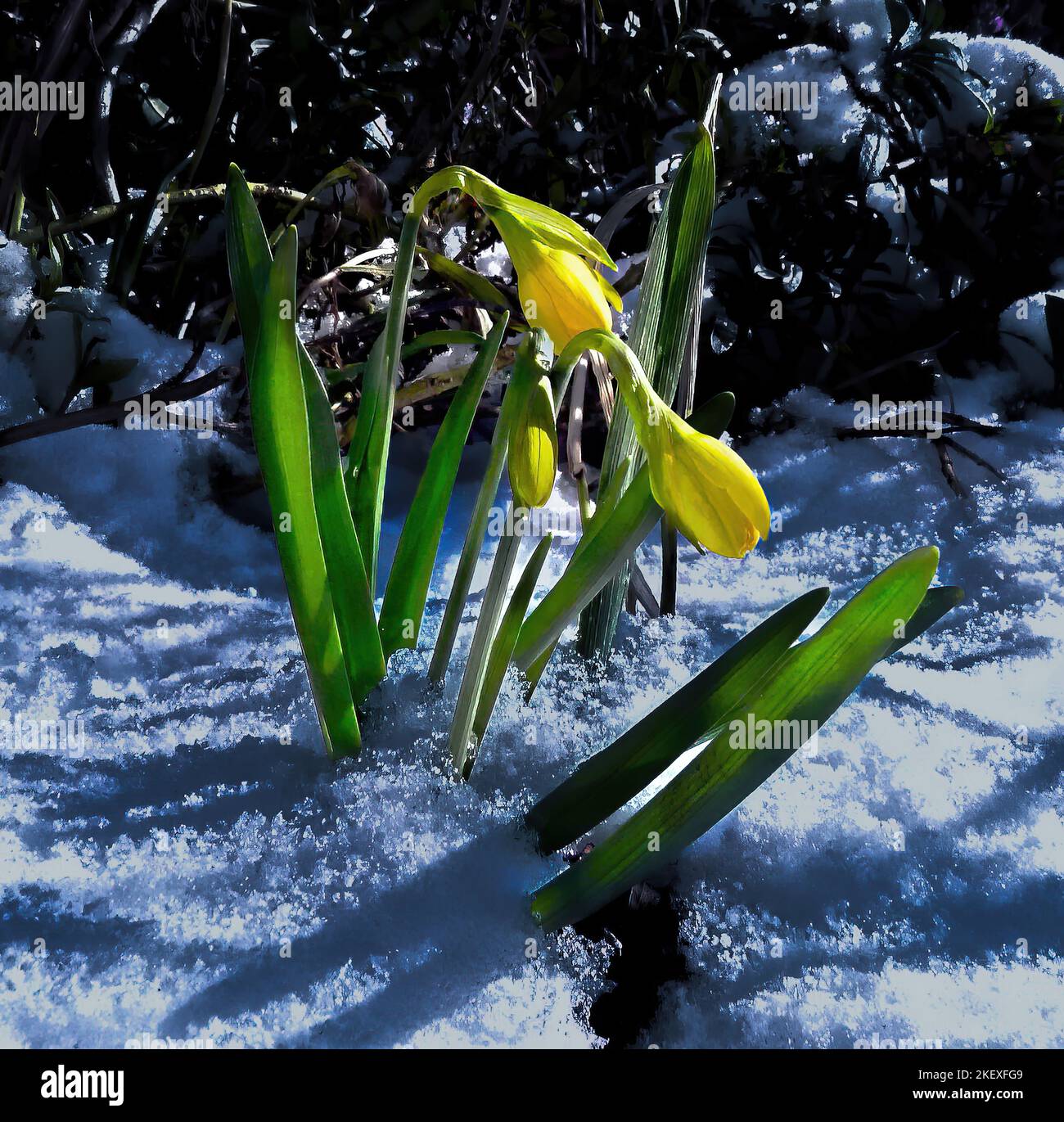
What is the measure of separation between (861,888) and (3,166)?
1371mm

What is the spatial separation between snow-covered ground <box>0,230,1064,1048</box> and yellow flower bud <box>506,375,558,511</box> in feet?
0.85

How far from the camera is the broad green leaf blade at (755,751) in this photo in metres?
0.57

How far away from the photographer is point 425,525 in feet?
2.63

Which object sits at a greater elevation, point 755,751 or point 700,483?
point 700,483

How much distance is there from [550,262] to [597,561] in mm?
229

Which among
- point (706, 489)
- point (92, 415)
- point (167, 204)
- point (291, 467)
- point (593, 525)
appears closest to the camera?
Result: point (706, 489)

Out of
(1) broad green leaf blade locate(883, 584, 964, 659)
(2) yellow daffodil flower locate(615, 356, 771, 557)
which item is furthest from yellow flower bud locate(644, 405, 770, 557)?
(1) broad green leaf blade locate(883, 584, 964, 659)

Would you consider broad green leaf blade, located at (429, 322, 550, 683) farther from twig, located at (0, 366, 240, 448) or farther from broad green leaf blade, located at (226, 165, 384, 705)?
twig, located at (0, 366, 240, 448)

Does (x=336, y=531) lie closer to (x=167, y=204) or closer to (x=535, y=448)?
(x=535, y=448)

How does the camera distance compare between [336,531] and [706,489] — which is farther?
[336,531]

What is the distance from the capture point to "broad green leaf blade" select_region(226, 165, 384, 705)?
2.31 feet

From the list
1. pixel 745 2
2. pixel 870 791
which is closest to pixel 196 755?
pixel 870 791

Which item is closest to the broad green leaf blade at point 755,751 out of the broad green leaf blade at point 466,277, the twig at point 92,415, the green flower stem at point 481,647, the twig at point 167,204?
the green flower stem at point 481,647

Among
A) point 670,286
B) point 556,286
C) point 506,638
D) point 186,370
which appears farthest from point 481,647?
point 186,370
